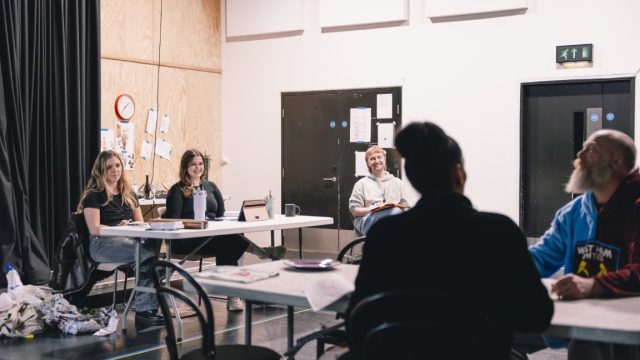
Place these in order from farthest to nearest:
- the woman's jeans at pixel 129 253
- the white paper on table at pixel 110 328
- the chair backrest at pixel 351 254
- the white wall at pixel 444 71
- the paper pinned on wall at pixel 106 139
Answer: the paper pinned on wall at pixel 106 139 < the white wall at pixel 444 71 < the woman's jeans at pixel 129 253 < the white paper on table at pixel 110 328 < the chair backrest at pixel 351 254

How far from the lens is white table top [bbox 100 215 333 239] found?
446 cm

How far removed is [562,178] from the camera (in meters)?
7.24

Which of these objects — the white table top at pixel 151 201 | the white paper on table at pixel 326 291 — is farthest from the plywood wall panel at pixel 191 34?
the white paper on table at pixel 326 291

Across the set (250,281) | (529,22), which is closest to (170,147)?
(529,22)

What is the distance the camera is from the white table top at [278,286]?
2160 mm

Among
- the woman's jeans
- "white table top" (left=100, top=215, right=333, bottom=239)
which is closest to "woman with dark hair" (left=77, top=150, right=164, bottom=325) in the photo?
the woman's jeans

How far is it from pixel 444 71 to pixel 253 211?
124 inches

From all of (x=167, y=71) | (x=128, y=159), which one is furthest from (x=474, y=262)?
(x=167, y=71)

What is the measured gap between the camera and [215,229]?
185 inches

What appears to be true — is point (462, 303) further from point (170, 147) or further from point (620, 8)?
point (170, 147)

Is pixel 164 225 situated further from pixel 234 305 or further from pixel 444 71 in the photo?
pixel 444 71

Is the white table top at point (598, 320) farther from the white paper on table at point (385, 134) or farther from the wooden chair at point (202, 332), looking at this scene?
the white paper on table at point (385, 134)

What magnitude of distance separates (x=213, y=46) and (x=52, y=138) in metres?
2.70

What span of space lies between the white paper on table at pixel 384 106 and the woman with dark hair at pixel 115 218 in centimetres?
343
